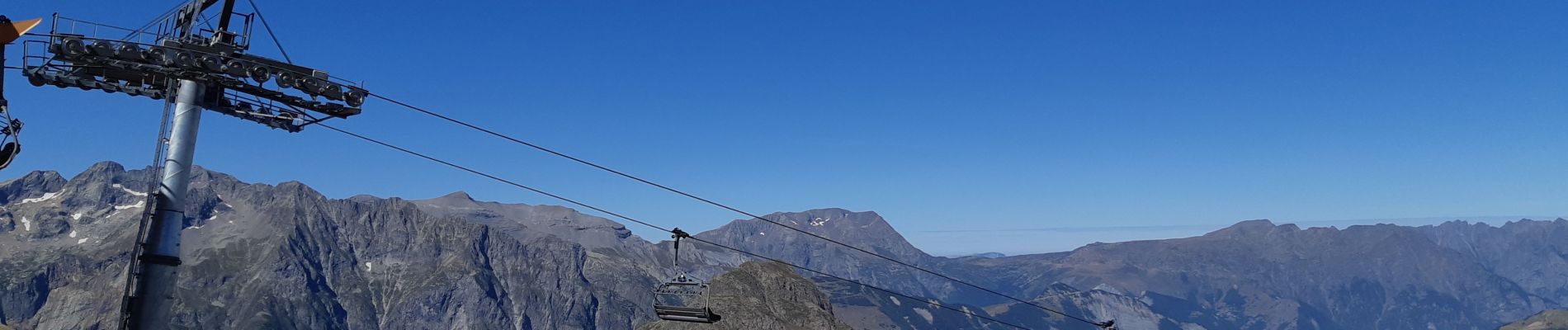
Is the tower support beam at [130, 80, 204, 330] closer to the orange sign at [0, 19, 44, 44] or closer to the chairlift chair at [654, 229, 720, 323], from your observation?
the orange sign at [0, 19, 44, 44]

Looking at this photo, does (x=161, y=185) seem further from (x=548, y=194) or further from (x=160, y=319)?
(x=548, y=194)

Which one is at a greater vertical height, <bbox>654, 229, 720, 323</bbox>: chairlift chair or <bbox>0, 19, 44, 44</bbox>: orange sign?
<bbox>0, 19, 44, 44</bbox>: orange sign

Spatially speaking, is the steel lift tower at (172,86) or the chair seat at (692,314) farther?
the chair seat at (692,314)

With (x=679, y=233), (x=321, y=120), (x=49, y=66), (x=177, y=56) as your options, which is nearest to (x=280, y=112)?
(x=321, y=120)

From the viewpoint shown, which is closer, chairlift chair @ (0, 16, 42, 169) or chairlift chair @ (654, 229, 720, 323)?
chairlift chair @ (0, 16, 42, 169)

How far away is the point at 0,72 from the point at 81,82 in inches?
131

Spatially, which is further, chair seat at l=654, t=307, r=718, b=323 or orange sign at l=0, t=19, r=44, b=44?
chair seat at l=654, t=307, r=718, b=323

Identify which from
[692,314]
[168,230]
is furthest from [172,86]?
[692,314]

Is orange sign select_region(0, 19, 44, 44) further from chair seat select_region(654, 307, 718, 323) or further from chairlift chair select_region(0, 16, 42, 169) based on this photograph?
chair seat select_region(654, 307, 718, 323)

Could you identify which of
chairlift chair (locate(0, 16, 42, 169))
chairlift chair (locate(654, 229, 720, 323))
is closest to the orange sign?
chairlift chair (locate(0, 16, 42, 169))

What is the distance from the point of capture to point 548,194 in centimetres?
6438

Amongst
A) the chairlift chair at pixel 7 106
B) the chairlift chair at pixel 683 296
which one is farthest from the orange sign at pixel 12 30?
the chairlift chair at pixel 683 296

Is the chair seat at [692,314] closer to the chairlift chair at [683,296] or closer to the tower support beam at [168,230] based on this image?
the chairlift chair at [683,296]

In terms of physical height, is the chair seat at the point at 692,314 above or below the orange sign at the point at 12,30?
below
